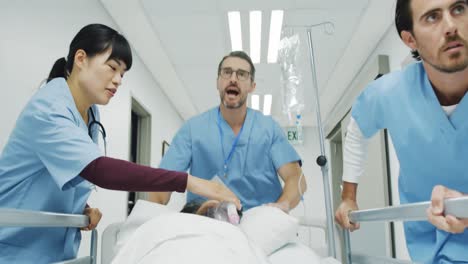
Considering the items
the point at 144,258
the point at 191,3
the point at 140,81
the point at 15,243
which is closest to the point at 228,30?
the point at 191,3

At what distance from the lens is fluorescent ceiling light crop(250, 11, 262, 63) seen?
337cm

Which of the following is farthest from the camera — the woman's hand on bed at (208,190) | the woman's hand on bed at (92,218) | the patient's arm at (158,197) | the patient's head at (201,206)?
the patient's arm at (158,197)

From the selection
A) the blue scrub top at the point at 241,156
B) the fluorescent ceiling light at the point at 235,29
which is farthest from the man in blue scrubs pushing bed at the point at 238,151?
the fluorescent ceiling light at the point at 235,29

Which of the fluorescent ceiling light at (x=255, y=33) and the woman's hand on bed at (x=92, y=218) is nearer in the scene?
the woman's hand on bed at (x=92, y=218)

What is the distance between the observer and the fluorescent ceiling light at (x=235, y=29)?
3355 mm

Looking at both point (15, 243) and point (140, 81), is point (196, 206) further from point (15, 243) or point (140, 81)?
point (140, 81)

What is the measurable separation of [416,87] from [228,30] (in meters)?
2.57

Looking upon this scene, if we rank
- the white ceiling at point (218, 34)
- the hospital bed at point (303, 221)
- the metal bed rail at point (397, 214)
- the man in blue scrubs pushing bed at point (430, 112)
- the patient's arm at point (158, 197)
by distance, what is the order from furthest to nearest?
the white ceiling at point (218, 34) < the patient's arm at point (158, 197) < the man in blue scrubs pushing bed at point (430, 112) < the hospital bed at point (303, 221) < the metal bed rail at point (397, 214)

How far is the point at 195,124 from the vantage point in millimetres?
2023

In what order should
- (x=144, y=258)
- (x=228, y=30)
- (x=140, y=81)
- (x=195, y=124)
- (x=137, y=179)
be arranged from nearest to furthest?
(x=144, y=258)
(x=137, y=179)
(x=195, y=124)
(x=228, y=30)
(x=140, y=81)

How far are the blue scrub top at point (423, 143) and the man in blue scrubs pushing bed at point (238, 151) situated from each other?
0.67m

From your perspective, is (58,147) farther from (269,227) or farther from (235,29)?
(235,29)

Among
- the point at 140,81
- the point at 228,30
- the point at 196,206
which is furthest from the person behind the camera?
the point at 140,81

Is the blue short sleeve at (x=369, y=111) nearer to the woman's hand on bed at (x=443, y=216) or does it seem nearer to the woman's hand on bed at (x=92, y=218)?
the woman's hand on bed at (x=443, y=216)
